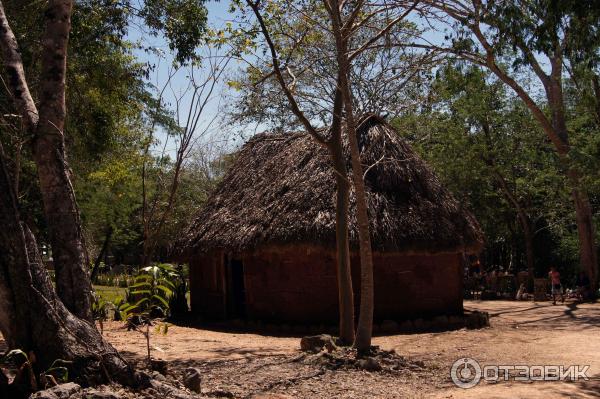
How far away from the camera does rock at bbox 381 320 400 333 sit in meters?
12.5

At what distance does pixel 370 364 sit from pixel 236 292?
315 inches

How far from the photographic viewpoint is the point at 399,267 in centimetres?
1323

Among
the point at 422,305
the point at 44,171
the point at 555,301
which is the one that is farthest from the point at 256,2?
the point at 555,301

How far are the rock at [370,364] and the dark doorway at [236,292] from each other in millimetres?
6456

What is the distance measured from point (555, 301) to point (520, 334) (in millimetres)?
5952

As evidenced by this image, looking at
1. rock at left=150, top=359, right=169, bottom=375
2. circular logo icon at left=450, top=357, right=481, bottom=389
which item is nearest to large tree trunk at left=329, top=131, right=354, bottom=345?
circular logo icon at left=450, top=357, right=481, bottom=389

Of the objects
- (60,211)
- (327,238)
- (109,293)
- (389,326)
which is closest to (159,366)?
(60,211)

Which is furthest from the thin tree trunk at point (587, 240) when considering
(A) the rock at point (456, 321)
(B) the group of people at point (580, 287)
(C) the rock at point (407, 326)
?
(C) the rock at point (407, 326)

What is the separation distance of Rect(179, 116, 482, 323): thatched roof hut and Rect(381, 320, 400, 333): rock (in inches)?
17.2

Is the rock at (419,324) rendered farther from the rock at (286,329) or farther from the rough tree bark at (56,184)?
the rough tree bark at (56,184)

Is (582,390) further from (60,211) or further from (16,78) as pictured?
(16,78)

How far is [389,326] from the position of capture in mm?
12586

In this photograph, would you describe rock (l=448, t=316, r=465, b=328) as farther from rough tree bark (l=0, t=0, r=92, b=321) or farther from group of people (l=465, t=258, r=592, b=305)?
rough tree bark (l=0, t=0, r=92, b=321)

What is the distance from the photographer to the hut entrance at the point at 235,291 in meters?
14.8
